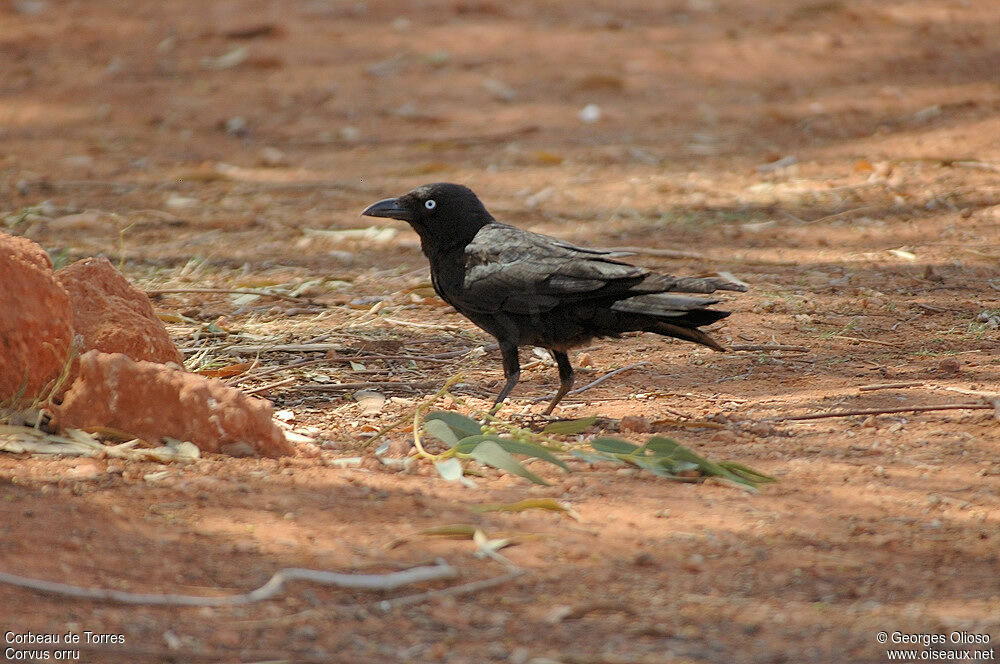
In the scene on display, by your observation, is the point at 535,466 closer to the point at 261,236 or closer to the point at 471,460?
the point at 471,460

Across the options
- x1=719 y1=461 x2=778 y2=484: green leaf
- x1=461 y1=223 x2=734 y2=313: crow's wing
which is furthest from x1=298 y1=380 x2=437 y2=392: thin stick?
x1=719 y1=461 x2=778 y2=484: green leaf

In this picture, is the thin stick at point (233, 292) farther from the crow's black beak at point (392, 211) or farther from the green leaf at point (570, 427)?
the green leaf at point (570, 427)

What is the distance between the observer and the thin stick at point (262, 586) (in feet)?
8.29

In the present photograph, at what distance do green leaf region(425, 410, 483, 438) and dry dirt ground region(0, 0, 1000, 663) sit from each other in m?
0.28

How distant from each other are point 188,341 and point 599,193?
4.21 m

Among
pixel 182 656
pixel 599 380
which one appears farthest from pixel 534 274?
pixel 182 656

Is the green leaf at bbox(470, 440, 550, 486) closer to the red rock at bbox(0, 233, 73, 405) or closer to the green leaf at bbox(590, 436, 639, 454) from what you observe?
the green leaf at bbox(590, 436, 639, 454)

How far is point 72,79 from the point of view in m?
11.8

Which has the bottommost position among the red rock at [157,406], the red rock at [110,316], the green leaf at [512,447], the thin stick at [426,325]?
the thin stick at [426,325]

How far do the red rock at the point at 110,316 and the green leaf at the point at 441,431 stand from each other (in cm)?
110

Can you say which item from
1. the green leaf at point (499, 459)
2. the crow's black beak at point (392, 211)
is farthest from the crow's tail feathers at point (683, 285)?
the crow's black beak at point (392, 211)

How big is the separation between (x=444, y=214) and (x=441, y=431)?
49.9 inches

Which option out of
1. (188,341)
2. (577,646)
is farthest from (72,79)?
(577,646)

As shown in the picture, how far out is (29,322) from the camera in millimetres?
3596
